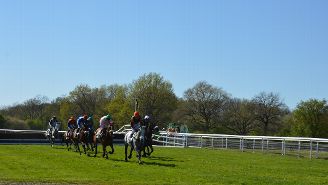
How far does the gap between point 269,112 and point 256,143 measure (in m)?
65.7

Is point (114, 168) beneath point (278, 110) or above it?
beneath

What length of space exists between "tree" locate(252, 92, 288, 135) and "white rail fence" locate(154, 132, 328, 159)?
54115 mm

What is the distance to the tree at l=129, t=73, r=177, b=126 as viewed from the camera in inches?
3949

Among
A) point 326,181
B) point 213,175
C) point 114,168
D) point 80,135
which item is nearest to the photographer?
point 326,181

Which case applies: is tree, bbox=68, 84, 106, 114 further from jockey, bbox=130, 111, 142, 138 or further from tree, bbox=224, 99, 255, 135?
jockey, bbox=130, 111, 142, 138

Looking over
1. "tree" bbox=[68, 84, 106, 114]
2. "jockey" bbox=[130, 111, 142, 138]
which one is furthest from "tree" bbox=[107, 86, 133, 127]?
"jockey" bbox=[130, 111, 142, 138]

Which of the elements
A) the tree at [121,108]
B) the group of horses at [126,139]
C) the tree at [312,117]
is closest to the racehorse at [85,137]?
the group of horses at [126,139]

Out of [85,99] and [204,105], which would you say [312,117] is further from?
[85,99]

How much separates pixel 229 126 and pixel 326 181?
88.9m

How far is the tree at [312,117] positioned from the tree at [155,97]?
22.0 metres

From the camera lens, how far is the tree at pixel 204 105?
350ft

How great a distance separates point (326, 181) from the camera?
19.4 m

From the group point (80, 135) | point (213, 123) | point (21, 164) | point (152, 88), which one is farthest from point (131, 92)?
point (21, 164)

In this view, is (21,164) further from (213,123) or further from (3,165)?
(213,123)
